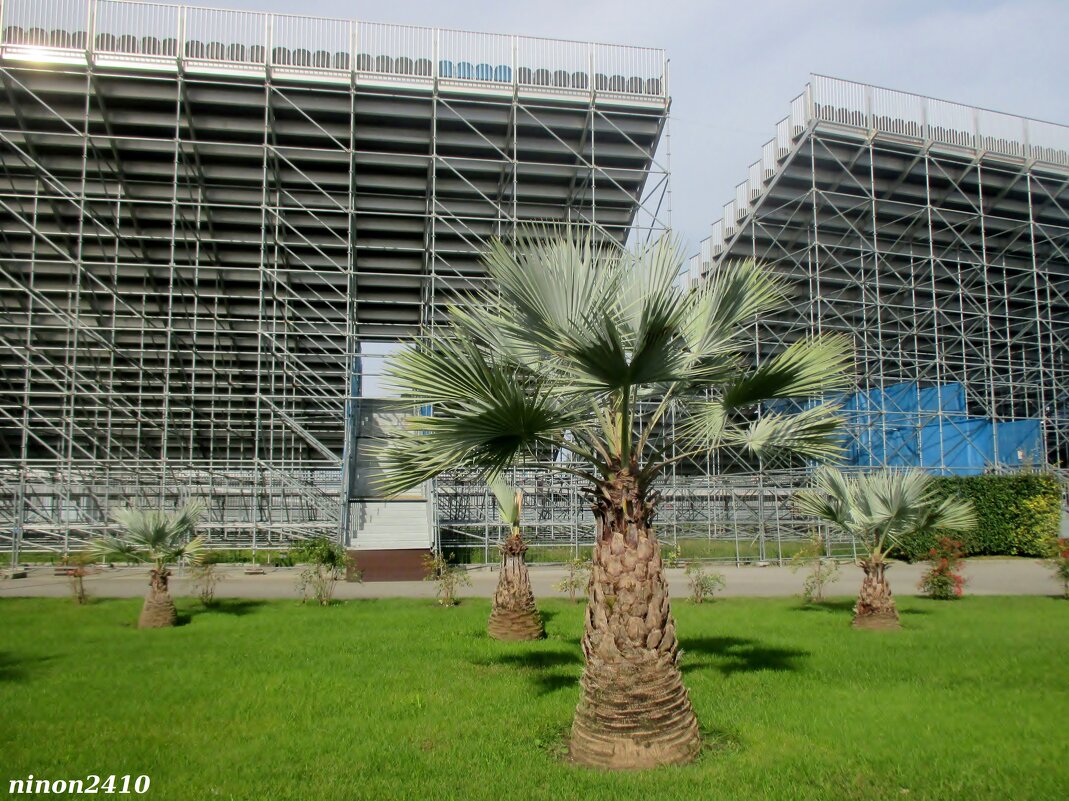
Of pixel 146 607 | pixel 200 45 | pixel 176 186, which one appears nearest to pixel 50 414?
pixel 176 186

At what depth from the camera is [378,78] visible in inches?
739

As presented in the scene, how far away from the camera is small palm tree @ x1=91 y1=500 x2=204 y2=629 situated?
1056 centimetres

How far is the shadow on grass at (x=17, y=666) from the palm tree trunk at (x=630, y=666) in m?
5.17

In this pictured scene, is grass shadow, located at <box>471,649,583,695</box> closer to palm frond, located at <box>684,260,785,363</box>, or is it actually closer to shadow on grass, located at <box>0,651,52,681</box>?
palm frond, located at <box>684,260,785,363</box>

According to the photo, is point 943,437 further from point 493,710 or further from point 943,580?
point 493,710

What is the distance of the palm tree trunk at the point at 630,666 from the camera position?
4.98 m

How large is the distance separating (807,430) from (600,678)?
263 cm

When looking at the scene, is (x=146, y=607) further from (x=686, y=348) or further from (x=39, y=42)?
(x=39, y=42)

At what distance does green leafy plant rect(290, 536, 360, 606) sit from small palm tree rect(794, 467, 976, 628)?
7.18m

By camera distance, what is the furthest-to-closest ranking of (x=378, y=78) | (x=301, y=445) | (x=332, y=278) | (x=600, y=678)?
(x=301, y=445) → (x=332, y=278) → (x=378, y=78) → (x=600, y=678)

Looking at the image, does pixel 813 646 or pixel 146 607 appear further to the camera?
pixel 146 607

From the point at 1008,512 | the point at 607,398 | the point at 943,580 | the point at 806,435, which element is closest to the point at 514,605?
the point at 607,398

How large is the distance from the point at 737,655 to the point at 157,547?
23.2ft

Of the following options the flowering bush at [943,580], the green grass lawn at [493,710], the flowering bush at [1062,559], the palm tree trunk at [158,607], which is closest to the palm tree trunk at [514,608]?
the green grass lawn at [493,710]
